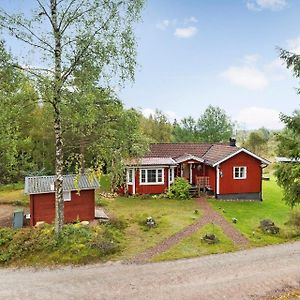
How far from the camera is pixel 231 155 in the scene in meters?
25.8

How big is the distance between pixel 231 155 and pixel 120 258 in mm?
15036

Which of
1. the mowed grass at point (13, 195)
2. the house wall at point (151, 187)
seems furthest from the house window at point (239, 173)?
the mowed grass at point (13, 195)

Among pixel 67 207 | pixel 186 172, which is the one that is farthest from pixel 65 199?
pixel 186 172

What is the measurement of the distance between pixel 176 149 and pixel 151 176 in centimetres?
501

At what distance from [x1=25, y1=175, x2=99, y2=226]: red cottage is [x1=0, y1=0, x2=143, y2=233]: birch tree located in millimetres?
5961

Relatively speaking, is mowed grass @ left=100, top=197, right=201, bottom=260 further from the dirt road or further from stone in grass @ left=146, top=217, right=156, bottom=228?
the dirt road

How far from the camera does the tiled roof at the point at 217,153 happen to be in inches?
1033

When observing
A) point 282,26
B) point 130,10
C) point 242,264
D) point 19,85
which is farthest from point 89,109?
point 282,26

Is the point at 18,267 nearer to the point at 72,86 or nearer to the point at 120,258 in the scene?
the point at 120,258

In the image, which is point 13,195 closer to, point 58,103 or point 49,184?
point 49,184

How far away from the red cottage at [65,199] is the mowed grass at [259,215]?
800cm

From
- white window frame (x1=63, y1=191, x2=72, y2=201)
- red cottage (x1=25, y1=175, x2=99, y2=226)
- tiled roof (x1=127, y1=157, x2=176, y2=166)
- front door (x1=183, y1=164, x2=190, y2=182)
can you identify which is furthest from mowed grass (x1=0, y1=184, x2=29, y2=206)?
front door (x1=183, y1=164, x2=190, y2=182)

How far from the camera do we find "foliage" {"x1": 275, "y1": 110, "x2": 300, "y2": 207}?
1200 cm

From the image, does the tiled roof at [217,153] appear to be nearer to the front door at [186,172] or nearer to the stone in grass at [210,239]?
the front door at [186,172]
